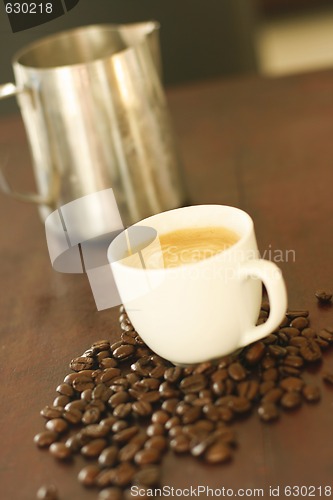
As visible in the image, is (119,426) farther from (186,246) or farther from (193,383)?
(186,246)

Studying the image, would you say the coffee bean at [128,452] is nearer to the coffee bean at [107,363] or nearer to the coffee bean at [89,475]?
the coffee bean at [89,475]

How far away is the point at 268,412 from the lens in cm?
68

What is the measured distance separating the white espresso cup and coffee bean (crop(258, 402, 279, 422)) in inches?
3.3

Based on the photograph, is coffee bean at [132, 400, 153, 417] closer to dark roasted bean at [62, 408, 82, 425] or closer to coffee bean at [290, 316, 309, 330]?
dark roasted bean at [62, 408, 82, 425]

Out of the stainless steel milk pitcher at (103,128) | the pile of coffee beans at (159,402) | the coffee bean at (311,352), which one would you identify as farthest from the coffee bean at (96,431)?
the stainless steel milk pitcher at (103,128)

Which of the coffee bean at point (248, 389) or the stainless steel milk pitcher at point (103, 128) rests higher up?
the stainless steel milk pitcher at point (103, 128)

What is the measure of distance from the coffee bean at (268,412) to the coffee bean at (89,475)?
156 mm

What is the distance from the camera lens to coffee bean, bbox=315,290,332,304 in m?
0.86

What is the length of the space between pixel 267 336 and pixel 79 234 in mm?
408

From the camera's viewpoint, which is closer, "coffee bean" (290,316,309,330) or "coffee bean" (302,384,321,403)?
"coffee bean" (302,384,321,403)

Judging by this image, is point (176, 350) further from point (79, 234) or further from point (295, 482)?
point (79, 234)

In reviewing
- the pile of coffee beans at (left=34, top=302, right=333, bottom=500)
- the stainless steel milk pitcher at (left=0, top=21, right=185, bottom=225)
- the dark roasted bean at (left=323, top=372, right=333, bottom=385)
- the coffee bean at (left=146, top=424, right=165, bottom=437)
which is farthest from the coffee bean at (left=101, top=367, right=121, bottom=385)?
the stainless steel milk pitcher at (left=0, top=21, right=185, bottom=225)

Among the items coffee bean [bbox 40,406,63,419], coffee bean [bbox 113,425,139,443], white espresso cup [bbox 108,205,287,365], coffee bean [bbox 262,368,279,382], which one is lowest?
coffee bean [bbox 262,368,279,382]

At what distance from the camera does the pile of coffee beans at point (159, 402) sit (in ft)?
2.14
